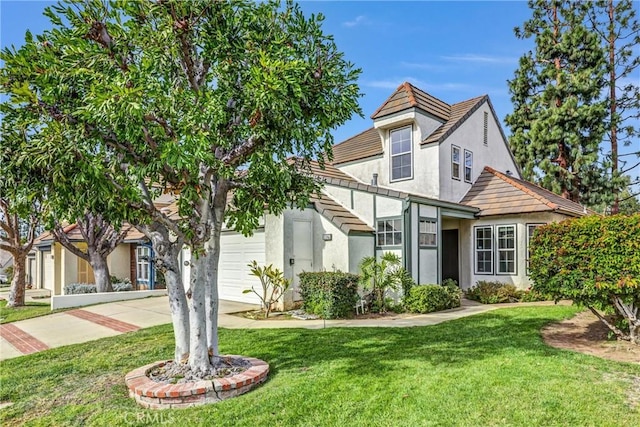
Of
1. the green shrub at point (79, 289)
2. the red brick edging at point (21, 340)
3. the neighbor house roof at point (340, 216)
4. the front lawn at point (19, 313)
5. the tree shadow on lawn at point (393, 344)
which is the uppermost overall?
the neighbor house roof at point (340, 216)

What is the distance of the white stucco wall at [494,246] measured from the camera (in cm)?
1418

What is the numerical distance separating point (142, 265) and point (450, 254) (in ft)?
48.3

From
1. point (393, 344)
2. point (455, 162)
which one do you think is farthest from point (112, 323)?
point (455, 162)

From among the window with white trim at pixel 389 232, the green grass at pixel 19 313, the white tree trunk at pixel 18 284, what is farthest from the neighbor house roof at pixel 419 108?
the white tree trunk at pixel 18 284

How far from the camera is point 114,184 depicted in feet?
16.2

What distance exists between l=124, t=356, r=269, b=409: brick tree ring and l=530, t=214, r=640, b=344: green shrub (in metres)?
5.69

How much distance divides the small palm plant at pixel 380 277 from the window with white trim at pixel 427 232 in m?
1.17

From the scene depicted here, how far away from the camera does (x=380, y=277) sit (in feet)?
38.2

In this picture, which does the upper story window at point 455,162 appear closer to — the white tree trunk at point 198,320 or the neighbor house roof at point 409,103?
the neighbor house roof at point 409,103

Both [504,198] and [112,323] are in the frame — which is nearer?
Result: [112,323]

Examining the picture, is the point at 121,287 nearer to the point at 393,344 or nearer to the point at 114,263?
the point at 114,263

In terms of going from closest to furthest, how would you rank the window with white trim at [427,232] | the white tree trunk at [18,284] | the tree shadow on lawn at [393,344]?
the tree shadow on lawn at [393,344], the window with white trim at [427,232], the white tree trunk at [18,284]

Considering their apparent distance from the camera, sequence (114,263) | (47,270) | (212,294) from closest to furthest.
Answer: (212,294) → (114,263) → (47,270)

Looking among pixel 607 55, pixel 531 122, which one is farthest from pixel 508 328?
pixel 607 55
